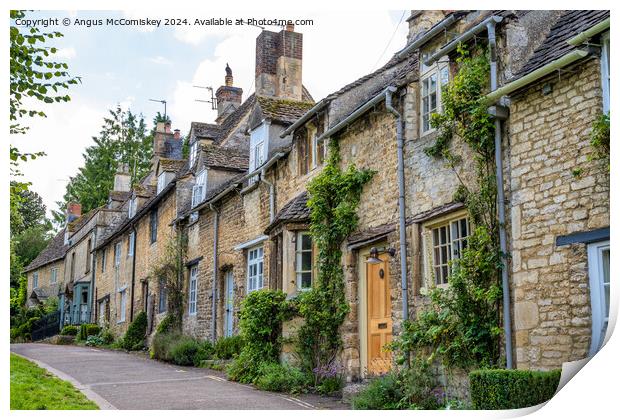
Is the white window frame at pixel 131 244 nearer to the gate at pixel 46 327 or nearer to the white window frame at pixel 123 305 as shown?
the white window frame at pixel 123 305

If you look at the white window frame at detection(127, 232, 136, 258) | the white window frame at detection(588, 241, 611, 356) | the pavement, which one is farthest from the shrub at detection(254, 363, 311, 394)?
the white window frame at detection(127, 232, 136, 258)

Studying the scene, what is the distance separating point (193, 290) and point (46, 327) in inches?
356

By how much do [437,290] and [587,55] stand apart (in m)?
3.70

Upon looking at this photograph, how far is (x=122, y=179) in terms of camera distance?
3362 centimetres

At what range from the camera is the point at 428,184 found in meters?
11.0

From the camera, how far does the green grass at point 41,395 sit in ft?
29.2

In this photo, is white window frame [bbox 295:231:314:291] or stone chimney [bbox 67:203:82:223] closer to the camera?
white window frame [bbox 295:231:314:291]

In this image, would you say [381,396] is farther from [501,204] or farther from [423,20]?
[423,20]

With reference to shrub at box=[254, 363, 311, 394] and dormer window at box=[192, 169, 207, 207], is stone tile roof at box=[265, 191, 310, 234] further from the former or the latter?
dormer window at box=[192, 169, 207, 207]

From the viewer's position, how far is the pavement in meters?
10.3

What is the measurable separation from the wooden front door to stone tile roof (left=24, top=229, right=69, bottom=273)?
25.3 meters

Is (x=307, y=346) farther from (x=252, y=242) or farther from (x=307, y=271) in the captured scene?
(x=252, y=242)

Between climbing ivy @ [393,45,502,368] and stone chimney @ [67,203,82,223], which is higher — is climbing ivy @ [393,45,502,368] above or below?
below

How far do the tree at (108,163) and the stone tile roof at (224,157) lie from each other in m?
2.53
